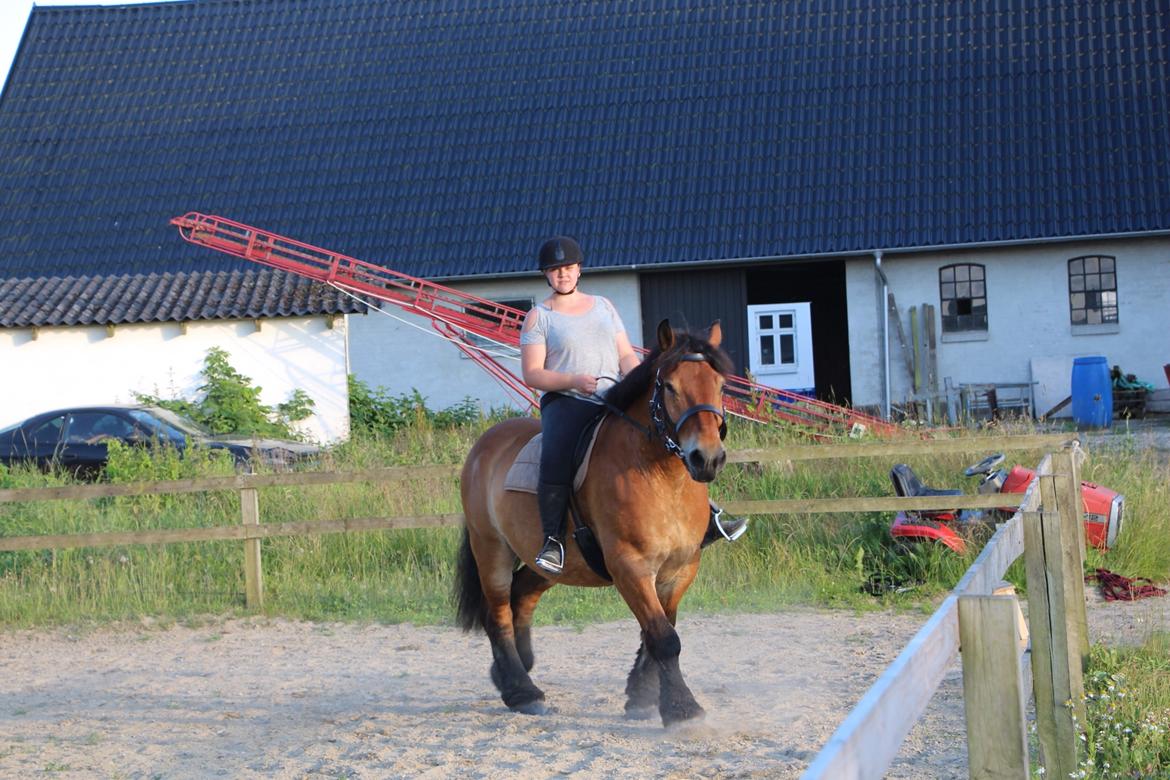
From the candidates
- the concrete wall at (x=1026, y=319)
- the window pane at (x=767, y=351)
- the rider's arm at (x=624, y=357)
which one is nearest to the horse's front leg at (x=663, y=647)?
the rider's arm at (x=624, y=357)

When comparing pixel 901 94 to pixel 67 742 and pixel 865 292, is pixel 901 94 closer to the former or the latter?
pixel 865 292

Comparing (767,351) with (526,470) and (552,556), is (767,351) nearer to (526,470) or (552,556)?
(526,470)

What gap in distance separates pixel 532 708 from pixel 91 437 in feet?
38.5

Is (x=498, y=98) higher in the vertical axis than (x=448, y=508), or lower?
higher

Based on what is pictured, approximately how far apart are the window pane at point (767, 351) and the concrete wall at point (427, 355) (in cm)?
327

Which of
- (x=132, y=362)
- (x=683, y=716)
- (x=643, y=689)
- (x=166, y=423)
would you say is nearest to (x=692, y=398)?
(x=683, y=716)

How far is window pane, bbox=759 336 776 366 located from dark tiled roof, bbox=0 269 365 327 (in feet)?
33.2

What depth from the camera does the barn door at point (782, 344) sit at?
1132 inches

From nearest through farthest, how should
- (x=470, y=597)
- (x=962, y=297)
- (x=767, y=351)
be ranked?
(x=470, y=597) → (x=962, y=297) → (x=767, y=351)

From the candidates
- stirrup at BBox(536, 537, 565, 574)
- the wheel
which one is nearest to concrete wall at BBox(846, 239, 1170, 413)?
the wheel

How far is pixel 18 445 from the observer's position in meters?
17.5

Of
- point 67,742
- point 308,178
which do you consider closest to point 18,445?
point 67,742

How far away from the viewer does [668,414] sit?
6059 millimetres

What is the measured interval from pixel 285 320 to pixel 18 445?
5.47m
